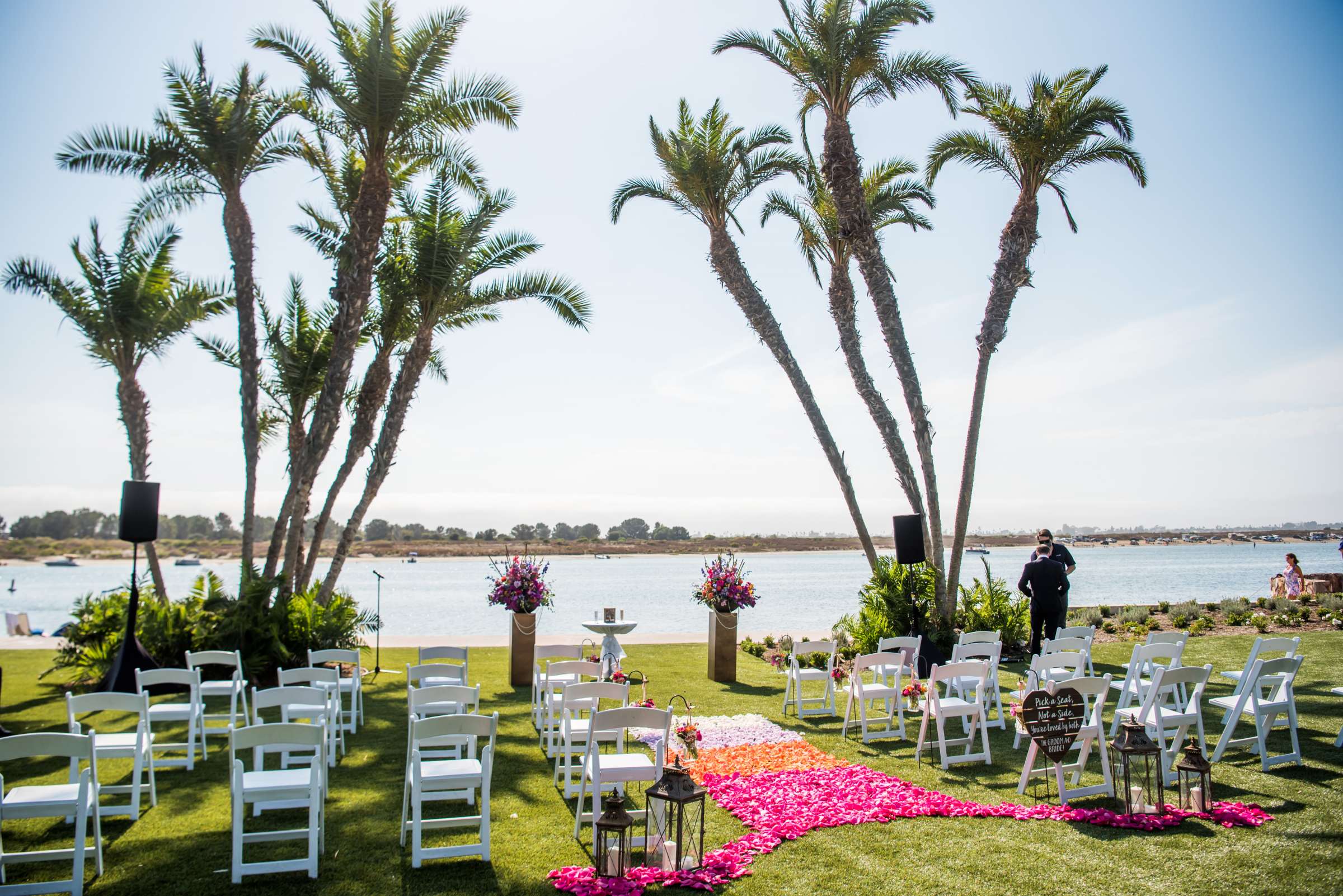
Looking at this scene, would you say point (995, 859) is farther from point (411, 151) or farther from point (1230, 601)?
point (1230, 601)

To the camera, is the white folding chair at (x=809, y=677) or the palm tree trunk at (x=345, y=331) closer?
the white folding chair at (x=809, y=677)

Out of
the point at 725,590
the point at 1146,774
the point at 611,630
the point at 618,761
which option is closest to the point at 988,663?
the point at 1146,774

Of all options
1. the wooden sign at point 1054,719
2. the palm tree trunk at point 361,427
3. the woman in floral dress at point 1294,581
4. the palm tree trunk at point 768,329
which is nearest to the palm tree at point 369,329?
the palm tree trunk at point 361,427

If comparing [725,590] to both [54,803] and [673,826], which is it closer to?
[673,826]

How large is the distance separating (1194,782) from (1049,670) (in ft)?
8.84

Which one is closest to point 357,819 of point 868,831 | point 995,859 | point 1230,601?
point 868,831

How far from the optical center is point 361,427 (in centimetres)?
1463

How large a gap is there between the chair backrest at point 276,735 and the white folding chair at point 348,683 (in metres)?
2.96

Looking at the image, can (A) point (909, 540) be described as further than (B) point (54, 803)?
Yes

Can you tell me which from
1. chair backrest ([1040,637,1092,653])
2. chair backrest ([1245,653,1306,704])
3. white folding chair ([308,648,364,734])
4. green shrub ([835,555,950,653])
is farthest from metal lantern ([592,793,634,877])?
green shrub ([835,555,950,653])

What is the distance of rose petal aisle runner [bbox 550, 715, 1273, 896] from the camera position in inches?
194

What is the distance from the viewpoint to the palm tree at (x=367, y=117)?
1290cm

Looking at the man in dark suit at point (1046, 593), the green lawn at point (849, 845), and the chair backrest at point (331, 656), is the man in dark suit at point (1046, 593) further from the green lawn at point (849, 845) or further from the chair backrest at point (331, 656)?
the chair backrest at point (331, 656)

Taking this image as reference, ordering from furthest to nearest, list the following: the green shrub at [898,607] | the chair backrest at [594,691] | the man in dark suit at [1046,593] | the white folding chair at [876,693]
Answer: the green shrub at [898,607] → the man in dark suit at [1046,593] → the white folding chair at [876,693] → the chair backrest at [594,691]
